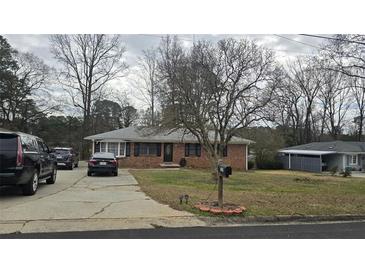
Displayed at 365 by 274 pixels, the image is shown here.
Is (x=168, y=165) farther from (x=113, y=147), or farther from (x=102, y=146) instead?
(x=102, y=146)

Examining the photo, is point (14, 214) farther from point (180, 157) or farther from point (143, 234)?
point (180, 157)

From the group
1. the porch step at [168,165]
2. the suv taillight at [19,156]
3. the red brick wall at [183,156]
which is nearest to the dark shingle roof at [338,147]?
the red brick wall at [183,156]

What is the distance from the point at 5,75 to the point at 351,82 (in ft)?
71.6

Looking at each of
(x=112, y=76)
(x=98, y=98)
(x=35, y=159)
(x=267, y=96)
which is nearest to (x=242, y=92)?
(x=267, y=96)

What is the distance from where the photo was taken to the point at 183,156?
30.6 metres

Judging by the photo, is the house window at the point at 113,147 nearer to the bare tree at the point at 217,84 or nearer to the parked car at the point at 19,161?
the bare tree at the point at 217,84

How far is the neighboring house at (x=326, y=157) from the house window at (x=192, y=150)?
596 inches

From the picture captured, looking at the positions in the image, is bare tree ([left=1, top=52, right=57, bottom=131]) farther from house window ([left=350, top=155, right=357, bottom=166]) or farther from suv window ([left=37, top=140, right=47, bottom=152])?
house window ([left=350, top=155, right=357, bottom=166])

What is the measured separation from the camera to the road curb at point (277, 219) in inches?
293

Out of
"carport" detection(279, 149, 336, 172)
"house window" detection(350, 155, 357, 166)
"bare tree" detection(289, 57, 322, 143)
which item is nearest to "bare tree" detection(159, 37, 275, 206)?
"bare tree" detection(289, 57, 322, 143)

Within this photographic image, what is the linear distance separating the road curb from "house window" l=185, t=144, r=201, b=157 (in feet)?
74.4

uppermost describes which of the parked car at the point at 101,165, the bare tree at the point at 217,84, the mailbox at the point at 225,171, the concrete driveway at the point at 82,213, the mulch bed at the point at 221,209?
the bare tree at the point at 217,84

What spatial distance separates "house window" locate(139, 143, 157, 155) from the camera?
30.1 m

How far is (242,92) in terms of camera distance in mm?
17250
